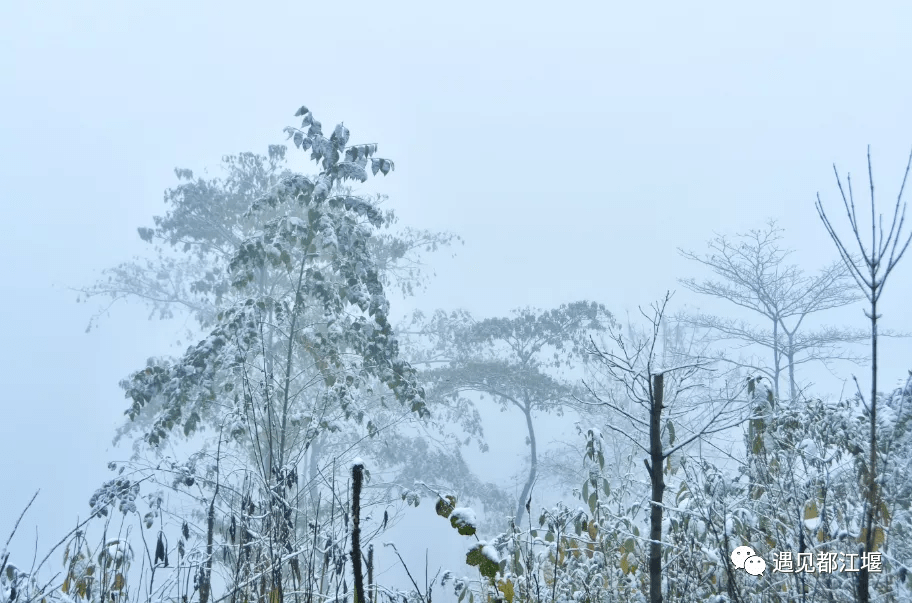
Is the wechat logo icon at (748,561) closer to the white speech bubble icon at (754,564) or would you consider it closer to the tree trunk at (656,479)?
the white speech bubble icon at (754,564)

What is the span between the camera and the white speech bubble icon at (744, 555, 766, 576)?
2155 millimetres

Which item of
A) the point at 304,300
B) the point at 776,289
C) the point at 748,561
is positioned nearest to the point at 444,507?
the point at 748,561

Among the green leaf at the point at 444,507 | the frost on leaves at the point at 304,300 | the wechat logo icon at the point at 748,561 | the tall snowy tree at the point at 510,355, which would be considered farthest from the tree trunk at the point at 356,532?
the tall snowy tree at the point at 510,355

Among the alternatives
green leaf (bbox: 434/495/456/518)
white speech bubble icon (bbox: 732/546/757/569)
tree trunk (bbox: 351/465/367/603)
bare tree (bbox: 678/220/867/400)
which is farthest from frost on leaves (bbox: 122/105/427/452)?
bare tree (bbox: 678/220/867/400)

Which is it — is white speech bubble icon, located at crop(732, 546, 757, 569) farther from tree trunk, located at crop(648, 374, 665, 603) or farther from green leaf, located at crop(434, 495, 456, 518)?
green leaf, located at crop(434, 495, 456, 518)

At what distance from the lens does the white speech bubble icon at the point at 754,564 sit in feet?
7.07

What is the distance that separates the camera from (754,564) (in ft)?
7.22

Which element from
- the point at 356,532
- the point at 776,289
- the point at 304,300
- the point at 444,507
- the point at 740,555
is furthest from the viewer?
the point at 776,289

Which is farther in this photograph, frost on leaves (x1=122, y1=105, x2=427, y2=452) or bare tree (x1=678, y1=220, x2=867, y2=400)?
bare tree (x1=678, y1=220, x2=867, y2=400)

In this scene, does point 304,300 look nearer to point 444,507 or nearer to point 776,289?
point 444,507

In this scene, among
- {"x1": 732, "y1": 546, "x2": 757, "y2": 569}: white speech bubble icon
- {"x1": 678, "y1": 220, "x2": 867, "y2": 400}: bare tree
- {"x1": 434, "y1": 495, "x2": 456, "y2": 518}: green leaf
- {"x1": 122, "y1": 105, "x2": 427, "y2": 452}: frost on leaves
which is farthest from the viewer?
{"x1": 678, "y1": 220, "x2": 867, "y2": 400}: bare tree

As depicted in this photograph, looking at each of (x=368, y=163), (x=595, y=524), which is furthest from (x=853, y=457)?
(x=368, y=163)

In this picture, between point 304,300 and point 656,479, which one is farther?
point 304,300

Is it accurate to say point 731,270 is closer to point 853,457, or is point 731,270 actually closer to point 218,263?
point 853,457
